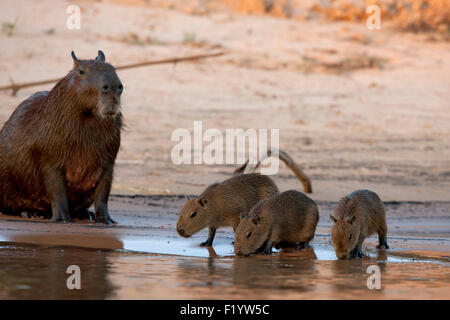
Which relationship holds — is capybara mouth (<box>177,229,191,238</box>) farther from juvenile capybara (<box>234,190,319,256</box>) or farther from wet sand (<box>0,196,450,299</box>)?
juvenile capybara (<box>234,190,319,256</box>)

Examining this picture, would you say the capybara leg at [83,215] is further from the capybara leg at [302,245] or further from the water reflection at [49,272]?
the capybara leg at [302,245]

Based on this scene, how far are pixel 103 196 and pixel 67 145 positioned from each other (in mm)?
546

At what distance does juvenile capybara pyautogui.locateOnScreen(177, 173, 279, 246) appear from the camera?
6879mm

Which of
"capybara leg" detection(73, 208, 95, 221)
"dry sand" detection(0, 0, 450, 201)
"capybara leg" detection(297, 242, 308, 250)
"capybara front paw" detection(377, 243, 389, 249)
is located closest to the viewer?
"capybara leg" detection(297, 242, 308, 250)

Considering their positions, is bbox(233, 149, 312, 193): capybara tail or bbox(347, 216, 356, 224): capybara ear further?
bbox(233, 149, 312, 193): capybara tail

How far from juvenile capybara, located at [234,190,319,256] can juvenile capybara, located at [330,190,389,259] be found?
0.77ft

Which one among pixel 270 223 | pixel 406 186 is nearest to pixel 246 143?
pixel 406 186

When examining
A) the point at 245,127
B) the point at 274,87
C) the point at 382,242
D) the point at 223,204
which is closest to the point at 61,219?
the point at 223,204

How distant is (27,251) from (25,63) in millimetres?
8648

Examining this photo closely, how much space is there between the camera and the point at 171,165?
11.5 metres

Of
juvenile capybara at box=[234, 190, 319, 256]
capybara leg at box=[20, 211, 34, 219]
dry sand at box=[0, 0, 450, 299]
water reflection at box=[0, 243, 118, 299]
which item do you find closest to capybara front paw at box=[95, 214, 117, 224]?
dry sand at box=[0, 0, 450, 299]

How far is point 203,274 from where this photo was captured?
536cm

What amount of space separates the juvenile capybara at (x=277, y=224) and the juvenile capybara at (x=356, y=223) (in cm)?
24
